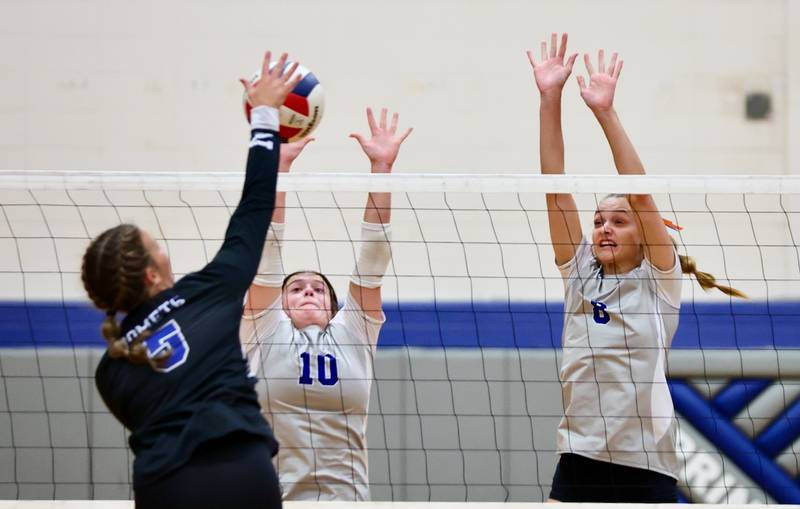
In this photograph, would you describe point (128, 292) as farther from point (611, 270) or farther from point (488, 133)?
point (488, 133)

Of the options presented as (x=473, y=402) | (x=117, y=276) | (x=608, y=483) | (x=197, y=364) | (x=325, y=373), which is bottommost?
(x=473, y=402)

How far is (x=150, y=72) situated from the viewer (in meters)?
6.62

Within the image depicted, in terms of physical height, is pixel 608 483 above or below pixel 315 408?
below

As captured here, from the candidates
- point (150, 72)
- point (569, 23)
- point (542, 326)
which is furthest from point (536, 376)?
point (150, 72)

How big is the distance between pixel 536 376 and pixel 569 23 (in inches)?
97.2

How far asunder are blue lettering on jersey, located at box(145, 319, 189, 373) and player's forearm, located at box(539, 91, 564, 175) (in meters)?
1.71

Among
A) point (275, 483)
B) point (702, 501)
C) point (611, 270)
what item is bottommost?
point (702, 501)

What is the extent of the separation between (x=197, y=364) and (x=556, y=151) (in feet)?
5.75

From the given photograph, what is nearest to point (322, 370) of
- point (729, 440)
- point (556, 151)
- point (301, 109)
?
point (301, 109)

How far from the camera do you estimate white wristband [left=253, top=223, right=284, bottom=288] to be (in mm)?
3475

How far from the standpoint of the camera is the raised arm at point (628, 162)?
3324mm

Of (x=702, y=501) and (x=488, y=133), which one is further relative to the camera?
(x=488, y=133)

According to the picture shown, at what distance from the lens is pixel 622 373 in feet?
10.9

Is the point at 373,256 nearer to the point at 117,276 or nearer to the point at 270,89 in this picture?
the point at 270,89
